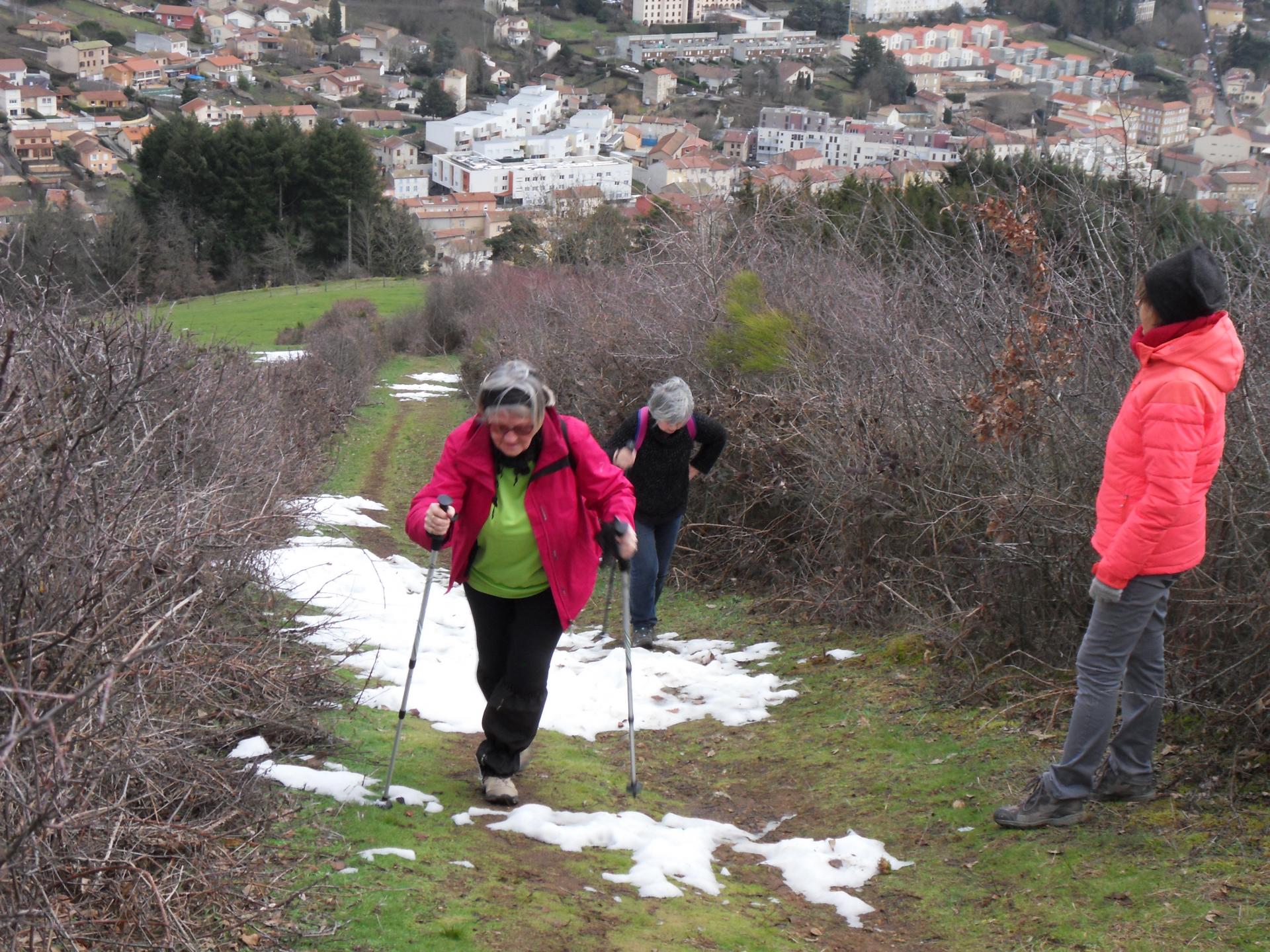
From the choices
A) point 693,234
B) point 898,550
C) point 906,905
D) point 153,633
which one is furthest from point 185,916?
point 693,234

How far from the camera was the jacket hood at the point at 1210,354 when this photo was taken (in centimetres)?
430

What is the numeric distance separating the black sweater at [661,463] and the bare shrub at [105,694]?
127 inches

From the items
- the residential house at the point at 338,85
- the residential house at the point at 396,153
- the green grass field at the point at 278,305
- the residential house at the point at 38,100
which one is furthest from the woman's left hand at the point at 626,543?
the residential house at the point at 338,85

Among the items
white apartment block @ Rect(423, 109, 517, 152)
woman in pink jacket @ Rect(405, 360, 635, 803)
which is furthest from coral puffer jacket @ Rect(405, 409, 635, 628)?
white apartment block @ Rect(423, 109, 517, 152)

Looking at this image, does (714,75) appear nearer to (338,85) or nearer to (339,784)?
(338,85)

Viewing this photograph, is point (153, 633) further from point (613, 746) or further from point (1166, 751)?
point (1166, 751)

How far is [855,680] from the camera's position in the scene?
7.14 meters

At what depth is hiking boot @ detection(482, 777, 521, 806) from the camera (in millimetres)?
5133

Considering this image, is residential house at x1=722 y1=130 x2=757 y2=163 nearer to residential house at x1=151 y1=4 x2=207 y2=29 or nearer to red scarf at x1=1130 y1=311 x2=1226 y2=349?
red scarf at x1=1130 y1=311 x2=1226 y2=349

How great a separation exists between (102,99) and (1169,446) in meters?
102

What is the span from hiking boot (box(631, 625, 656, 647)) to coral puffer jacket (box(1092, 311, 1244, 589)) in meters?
4.25

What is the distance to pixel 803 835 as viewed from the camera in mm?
5289

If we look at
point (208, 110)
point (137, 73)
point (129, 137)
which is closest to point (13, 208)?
point (129, 137)

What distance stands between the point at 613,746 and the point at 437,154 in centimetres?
8755
